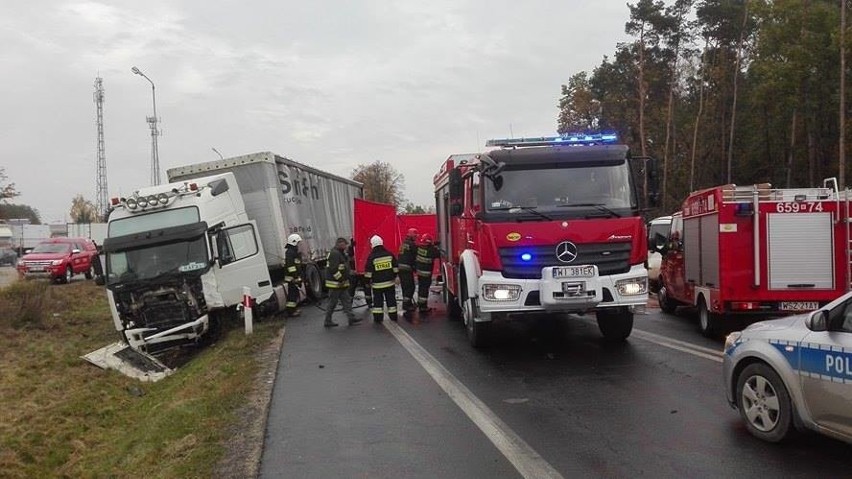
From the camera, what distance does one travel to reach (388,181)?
3164 inches

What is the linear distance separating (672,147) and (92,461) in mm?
49255

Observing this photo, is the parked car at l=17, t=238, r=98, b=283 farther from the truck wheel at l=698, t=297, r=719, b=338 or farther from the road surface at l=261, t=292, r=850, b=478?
the truck wheel at l=698, t=297, r=719, b=338

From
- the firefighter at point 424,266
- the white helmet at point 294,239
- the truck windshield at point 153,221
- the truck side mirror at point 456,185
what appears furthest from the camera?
the white helmet at point 294,239

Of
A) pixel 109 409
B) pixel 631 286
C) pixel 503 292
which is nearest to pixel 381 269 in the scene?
pixel 503 292

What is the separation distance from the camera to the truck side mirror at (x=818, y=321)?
5.21 m

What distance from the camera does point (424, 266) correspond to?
15062 mm

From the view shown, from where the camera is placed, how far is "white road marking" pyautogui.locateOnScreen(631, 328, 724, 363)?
9789 millimetres

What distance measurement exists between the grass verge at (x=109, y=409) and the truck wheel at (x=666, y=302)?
303 inches

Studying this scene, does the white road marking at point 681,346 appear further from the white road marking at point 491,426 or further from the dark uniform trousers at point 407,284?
the dark uniform trousers at point 407,284

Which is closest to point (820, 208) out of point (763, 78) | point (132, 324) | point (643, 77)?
point (132, 324)

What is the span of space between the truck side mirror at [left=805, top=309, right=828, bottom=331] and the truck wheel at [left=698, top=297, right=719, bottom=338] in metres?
6.48

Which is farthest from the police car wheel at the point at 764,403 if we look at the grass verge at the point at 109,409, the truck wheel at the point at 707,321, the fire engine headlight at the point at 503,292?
the truck wheel at the point at 707,321

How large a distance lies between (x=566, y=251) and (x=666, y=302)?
6.96 m

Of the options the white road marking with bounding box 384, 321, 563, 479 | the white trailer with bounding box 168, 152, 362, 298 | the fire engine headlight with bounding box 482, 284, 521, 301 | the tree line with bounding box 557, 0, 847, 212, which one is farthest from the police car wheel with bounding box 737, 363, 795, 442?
the tree line with bounding box 557, 0, 847, 212
